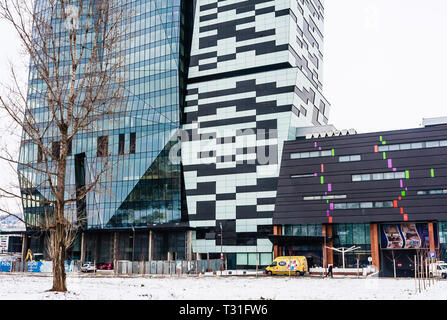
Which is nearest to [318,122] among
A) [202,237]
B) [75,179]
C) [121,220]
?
[202,237]

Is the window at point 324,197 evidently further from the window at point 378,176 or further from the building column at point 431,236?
the building column at point 431,236

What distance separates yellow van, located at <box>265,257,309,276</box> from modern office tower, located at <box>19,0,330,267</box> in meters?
19.1

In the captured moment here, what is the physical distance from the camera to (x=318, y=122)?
329 ft

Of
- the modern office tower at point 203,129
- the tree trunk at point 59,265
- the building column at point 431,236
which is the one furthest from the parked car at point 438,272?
the tree trunk at point 59,265

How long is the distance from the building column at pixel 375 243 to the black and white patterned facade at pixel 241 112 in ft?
57.9

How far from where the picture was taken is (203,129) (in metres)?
90.9

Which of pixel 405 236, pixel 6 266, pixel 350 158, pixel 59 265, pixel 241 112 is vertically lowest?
pixel 6 266

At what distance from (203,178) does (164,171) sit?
25.8ft

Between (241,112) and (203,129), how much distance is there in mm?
8228

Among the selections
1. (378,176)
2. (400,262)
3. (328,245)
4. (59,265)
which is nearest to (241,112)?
(378,176)

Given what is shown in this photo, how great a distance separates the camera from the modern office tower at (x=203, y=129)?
85438mm

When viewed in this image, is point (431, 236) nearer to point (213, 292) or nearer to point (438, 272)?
point (438, 272)
